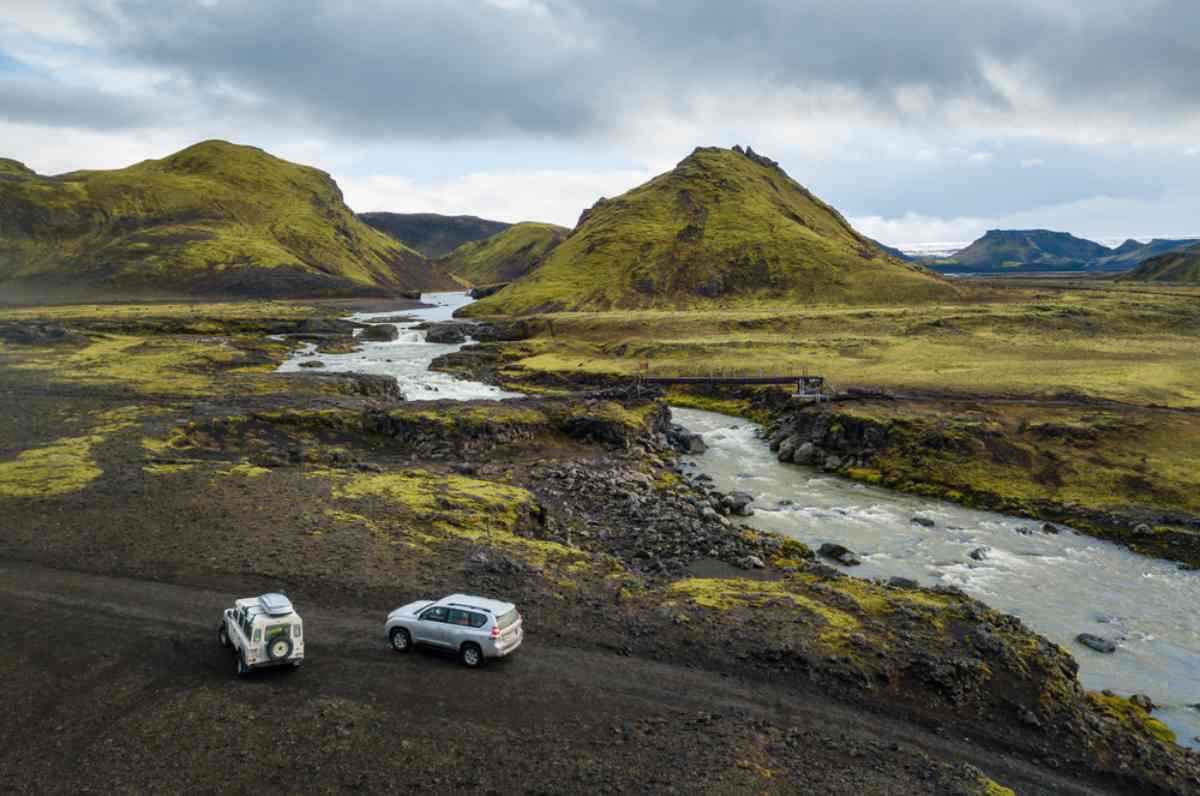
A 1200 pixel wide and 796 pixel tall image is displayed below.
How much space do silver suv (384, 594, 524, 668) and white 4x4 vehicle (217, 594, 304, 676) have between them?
3169mm

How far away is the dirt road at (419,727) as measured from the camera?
726 inches

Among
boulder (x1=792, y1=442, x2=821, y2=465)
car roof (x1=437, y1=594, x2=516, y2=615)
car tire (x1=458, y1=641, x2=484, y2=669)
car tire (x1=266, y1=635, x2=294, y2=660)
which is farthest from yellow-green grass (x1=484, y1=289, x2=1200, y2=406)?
car tire (x1=266, y1=635, x2=294, y2=660)

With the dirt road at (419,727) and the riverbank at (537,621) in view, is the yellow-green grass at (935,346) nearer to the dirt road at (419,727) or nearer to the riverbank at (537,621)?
the riverbank at (537,621)

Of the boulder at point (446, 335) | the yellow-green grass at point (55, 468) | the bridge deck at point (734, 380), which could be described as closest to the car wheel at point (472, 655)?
the yellow-green grass at point (55, 468)

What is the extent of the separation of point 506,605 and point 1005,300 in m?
169

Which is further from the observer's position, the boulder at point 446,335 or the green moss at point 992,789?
the boulder at point 446,335

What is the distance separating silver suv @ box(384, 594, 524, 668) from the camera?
75.8ft

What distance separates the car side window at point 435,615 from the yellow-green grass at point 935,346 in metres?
65.2

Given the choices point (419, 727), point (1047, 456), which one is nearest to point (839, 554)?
point (1047, 456)

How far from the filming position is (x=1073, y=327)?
116 meters

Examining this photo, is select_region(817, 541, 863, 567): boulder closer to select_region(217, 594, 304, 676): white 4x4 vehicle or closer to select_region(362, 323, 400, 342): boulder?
select_region(217, 594, 304, 676): white 4x4 vehicle

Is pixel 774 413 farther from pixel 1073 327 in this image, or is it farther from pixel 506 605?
pixel 1073 327

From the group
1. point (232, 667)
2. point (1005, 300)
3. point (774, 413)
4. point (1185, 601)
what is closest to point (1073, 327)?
point (1005, 300)

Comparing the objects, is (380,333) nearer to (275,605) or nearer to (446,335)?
(446,335)
